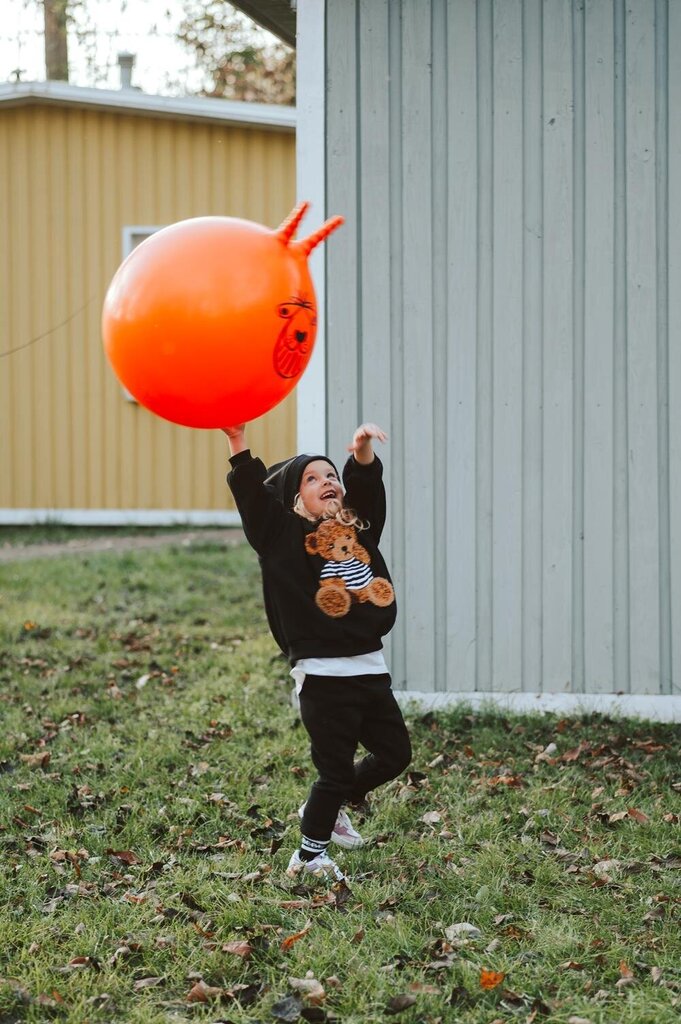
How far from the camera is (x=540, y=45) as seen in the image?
5.90 meters

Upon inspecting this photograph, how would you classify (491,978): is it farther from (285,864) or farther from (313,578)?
(313,578)

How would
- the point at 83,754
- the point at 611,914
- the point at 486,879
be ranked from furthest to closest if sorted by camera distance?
the point at 83,754
the point at 486,879
the point at 611,914

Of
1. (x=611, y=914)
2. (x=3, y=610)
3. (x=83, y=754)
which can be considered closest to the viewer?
Answer: (x=611, y=914)

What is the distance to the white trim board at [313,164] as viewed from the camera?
19.5ft

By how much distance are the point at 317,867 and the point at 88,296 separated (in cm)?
1088

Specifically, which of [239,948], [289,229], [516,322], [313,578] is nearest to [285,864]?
[239,948]

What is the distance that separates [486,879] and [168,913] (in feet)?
3.50

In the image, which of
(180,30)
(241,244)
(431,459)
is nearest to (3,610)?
(431,459)

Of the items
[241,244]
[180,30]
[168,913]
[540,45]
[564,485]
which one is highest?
[180,30]

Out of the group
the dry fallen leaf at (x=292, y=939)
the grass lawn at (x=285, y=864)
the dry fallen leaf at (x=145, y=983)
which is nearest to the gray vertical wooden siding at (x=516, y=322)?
the grass lawn at (x=285, y=864)

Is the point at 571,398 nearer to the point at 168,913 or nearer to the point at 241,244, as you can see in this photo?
the point at 241,244

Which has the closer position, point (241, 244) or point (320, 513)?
point (241, 244)

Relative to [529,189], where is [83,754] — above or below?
below

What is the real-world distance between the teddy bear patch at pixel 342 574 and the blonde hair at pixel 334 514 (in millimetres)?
19
